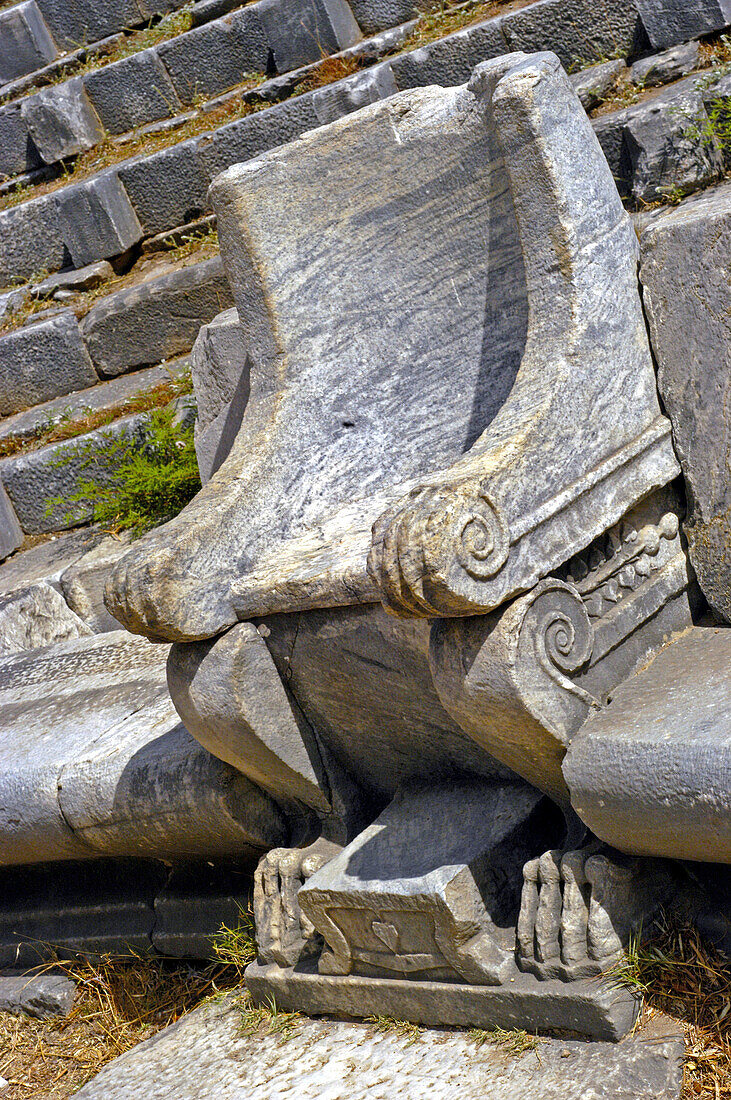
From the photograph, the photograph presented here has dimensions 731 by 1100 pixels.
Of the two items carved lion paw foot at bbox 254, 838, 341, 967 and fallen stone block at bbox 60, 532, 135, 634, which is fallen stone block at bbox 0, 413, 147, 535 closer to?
fallen stone block at bbox 60, 532, 135, 634

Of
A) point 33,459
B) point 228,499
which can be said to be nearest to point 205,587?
point 228,499

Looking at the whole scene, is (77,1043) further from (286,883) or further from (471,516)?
(471,516)

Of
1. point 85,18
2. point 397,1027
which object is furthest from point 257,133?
point 397,1027

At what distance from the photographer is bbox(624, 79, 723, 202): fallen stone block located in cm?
343

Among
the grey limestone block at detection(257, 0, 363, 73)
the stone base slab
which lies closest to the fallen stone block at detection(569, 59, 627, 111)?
the grey limestone block at detection(257, 0, 363, 73)

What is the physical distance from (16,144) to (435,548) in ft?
23.0

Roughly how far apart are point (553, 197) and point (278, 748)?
Answer: 4.42ft

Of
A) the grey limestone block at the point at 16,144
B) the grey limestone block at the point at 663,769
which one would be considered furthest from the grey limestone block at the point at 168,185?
the grey limestone block at the point at 663,769

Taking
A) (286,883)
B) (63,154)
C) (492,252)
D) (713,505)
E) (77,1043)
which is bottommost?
(77,1043)

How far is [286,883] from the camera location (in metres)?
2.40

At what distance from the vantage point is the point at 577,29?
5.00 metres

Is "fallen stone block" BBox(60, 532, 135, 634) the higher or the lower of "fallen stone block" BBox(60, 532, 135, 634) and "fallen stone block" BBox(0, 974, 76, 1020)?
the higher

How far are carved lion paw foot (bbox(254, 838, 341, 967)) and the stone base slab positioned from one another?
0.04 meters

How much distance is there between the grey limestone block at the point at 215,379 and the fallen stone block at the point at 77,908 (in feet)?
4.25
